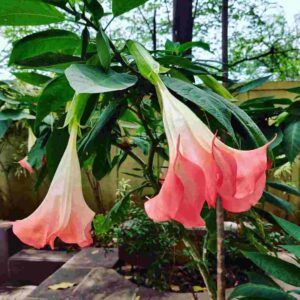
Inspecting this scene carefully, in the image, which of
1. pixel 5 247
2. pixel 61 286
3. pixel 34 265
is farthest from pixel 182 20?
pixel 5 247

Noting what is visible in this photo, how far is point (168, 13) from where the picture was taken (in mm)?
3096

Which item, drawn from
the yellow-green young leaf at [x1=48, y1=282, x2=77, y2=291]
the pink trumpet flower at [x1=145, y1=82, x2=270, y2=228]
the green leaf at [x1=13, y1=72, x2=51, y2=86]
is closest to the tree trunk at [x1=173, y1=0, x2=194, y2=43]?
the yellow-green young leaf at [x1=48, y1=282, x2=77, y2=291]

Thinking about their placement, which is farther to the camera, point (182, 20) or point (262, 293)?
point (182, 20)

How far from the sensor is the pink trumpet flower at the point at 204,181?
0.99 ft

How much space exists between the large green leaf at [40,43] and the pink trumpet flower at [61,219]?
0.58 ft

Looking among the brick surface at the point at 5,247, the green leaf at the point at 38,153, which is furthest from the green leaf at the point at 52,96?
the brick surface at the point at 5,247

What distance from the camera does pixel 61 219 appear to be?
37 centimetres

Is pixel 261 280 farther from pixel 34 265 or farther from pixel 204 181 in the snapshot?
pixel 34 265

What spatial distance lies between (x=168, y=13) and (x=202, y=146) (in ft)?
9.78

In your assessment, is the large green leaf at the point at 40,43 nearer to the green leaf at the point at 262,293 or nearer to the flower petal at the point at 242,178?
the flower petal at the point at 242,178

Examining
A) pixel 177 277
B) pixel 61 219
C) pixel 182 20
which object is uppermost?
pixel 182 20

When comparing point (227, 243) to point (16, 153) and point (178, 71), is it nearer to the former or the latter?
point (178, 71)

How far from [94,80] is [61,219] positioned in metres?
0.14

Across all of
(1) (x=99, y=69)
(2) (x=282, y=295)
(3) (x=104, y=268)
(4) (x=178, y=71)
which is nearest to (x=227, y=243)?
(3) (x=104, y=268)
